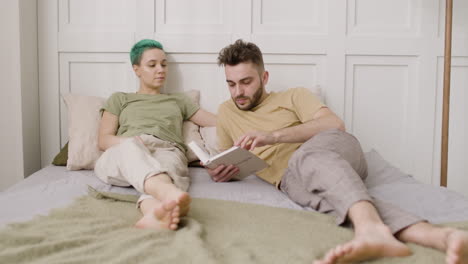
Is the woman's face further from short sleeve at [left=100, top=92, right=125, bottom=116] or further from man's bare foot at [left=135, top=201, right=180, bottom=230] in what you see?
man's bare foot at [left=135, top=201, right=180, bottom=230]

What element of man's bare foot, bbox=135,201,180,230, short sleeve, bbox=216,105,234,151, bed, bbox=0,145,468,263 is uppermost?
short sleeve, bbox=216,105,234,151

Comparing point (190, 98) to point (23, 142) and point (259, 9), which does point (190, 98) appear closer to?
point (259, 9)

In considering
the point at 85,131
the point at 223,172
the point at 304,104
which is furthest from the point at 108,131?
the point at 304,104

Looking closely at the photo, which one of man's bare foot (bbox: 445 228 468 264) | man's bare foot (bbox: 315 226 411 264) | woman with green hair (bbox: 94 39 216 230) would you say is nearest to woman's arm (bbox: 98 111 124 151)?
woman with green hair (bbox: 94 39 216 230)

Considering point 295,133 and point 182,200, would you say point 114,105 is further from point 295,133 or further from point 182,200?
point 182,200

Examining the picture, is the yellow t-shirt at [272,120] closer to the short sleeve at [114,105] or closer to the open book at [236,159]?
the open book at [236,159]

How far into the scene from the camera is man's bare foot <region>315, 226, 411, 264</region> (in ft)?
2.60

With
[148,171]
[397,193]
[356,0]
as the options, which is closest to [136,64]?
[148,171]

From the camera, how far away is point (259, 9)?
2.29 meters

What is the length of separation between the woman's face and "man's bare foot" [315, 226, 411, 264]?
4.64 ft

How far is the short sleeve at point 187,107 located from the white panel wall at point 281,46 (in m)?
0.16

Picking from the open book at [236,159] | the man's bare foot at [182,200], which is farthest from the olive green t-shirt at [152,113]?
the man's bare foot at [182,200]

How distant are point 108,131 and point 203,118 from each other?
456mm

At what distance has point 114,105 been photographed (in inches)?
80.3
